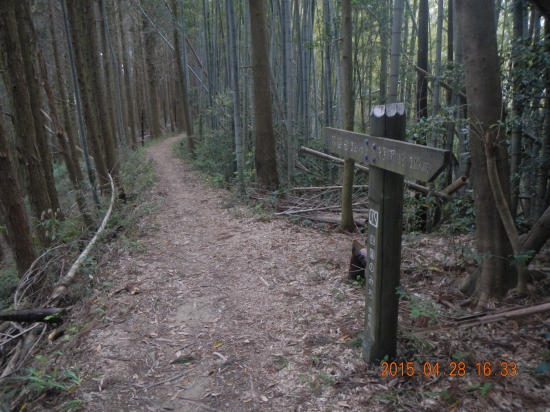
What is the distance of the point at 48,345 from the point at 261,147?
5.15 m

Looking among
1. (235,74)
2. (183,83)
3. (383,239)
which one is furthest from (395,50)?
(183,83)

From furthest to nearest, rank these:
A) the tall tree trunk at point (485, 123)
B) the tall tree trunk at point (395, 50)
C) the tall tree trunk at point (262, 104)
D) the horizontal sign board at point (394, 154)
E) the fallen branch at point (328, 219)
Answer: the tall tree trunk at point (262, 104) < the fallen branch at point (328, 219) < the tall tree trunk at point (395, 50) < the tall tree trunk at point (485, 123) < the horizontal sign board at point (394, 154)

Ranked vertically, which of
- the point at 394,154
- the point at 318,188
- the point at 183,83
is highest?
the point at 183,83

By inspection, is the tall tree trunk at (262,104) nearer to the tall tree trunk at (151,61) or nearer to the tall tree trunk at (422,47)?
the tall tree trunk at (422,47)

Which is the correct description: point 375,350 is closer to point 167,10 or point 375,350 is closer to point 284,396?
point 284,396

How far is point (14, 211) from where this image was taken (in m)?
4.85

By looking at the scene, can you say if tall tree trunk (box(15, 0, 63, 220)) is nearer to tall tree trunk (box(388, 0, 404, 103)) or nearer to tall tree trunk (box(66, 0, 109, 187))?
tall tree trunk (box(66, 0, 109, 187))

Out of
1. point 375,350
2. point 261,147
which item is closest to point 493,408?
point 375,350

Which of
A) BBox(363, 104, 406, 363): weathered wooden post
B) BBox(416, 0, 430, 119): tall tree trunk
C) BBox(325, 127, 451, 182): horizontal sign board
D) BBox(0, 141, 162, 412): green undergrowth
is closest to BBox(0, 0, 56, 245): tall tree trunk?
BBox(0, 141, 162, 412): green undergrowth

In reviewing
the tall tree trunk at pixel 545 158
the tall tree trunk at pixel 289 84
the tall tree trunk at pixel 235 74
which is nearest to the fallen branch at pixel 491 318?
the tall tree trunk at pixel 545 158

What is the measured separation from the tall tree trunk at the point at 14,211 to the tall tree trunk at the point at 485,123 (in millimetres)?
4922

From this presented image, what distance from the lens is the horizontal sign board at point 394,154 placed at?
1780mm
